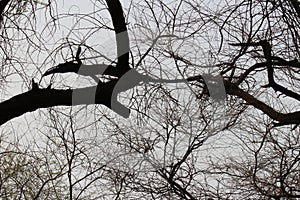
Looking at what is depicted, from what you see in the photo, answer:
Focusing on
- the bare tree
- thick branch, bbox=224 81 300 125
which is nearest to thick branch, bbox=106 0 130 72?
the bare tree

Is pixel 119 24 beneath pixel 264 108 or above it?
above

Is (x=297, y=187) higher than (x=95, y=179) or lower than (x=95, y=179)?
lower

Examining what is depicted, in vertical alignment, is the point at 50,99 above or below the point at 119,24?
below

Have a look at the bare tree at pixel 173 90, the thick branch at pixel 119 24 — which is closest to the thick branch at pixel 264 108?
the bare tree at pixel 173 90

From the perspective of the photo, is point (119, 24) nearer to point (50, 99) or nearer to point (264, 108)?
point (50, 99)

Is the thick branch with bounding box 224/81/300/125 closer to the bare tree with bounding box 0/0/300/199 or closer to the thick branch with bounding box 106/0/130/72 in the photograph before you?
the bare tree with bounding box 0/0/300/199

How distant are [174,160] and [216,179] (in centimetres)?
17

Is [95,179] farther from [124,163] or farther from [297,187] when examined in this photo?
[297,187]

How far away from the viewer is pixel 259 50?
5.47ft

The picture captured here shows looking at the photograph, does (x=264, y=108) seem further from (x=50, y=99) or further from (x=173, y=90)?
(x=50, y=99)

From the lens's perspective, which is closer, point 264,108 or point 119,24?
point 264,108

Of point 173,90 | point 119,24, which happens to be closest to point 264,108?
point 173,90

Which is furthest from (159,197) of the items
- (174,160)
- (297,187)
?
(297,187)

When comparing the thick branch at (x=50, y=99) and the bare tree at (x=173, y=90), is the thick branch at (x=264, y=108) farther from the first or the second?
the thick branch at (x=50, y=99)
